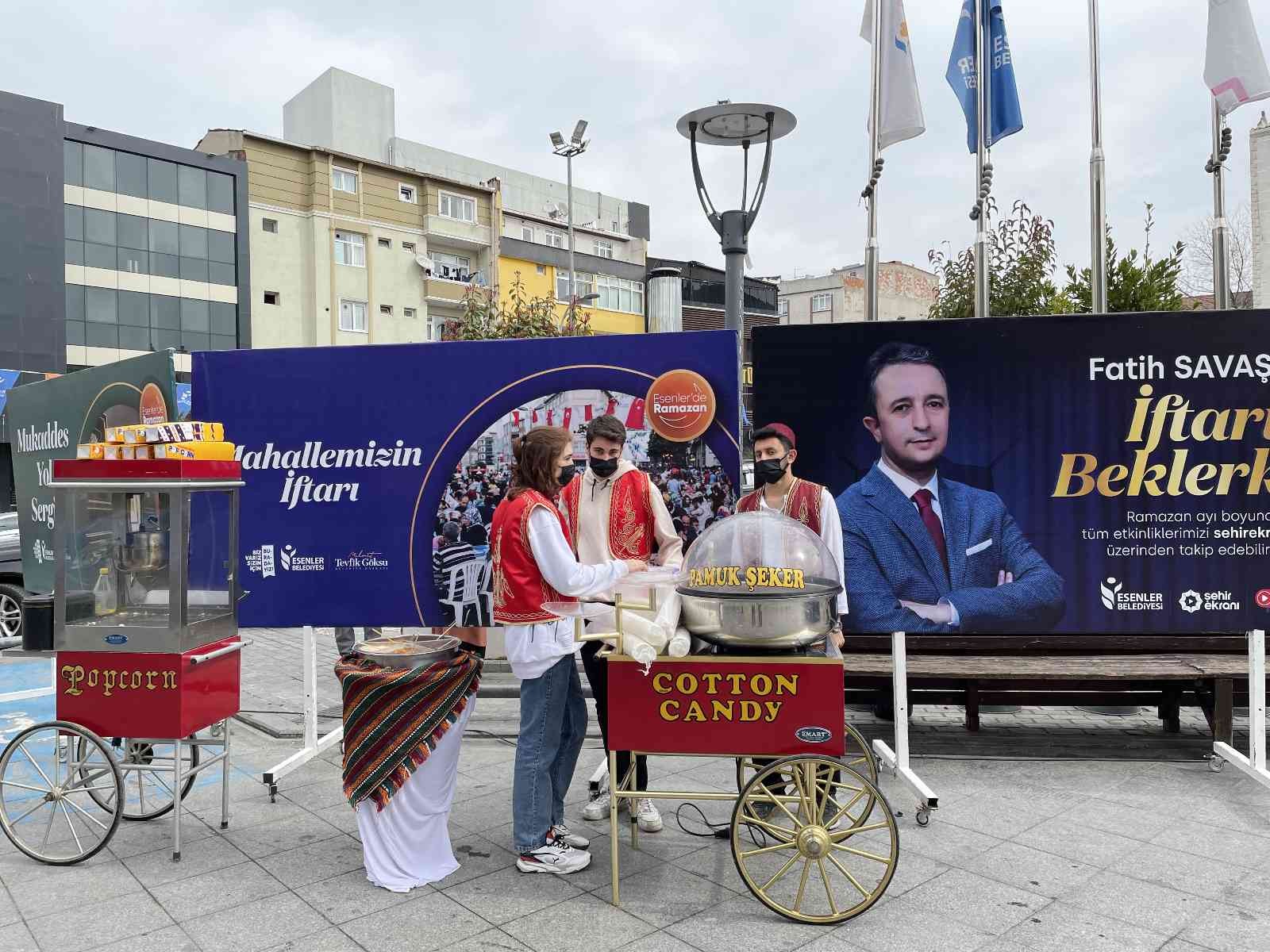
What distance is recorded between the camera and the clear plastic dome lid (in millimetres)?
3760

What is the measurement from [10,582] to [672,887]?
10.4 meters

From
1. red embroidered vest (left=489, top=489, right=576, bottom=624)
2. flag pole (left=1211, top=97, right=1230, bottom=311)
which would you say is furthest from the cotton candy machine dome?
flag pole (left=1211, top=97, right=1230, bottom=311)

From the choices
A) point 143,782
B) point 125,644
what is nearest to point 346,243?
point 143,782

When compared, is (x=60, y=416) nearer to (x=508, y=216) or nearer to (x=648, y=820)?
(x=648, y=820)

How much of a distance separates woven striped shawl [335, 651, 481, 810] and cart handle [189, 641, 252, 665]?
82cm

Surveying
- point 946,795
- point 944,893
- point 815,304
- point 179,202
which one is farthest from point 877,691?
point 815,304

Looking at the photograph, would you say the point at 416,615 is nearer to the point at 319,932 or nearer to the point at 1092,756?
the point at 319,932

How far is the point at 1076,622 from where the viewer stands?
5281mm

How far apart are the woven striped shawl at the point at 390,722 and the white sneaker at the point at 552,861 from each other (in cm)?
67

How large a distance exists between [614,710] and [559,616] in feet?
1.72

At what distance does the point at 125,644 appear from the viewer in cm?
430

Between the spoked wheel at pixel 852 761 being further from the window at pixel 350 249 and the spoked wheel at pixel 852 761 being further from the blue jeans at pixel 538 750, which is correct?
the window at pixel 350 249

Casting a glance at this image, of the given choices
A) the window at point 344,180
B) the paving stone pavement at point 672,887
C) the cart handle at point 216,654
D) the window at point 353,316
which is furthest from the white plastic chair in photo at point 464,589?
the window at point 344,180

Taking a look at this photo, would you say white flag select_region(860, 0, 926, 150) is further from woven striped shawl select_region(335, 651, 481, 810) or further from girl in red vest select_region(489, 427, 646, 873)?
woven striped shawl select_region(335, 651, 481, 810)
